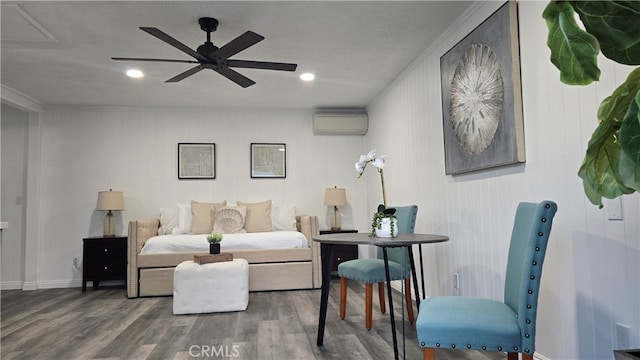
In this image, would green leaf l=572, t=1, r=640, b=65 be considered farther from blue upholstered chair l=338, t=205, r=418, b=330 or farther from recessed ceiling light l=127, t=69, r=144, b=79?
recessed ceiling light l=127, t=69, r=144, b=79

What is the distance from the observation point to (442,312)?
166 centimetres

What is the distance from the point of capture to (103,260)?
15.8 feet

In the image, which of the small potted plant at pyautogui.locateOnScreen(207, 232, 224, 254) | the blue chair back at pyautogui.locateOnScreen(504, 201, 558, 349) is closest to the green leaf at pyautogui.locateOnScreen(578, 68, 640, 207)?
the blue chair back at pyautogui.locateOnScreen(504, 201, 558, 349)

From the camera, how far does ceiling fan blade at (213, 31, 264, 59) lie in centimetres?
258

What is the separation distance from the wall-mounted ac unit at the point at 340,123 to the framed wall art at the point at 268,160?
0.60 metres

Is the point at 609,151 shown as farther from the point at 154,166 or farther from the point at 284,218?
the point at 154,166

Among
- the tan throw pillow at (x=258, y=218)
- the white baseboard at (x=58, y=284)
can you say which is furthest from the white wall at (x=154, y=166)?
the tan throw pillow at (x=258, y=218)

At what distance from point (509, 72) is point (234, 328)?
2.64 metres

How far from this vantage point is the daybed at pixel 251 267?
4402 mm

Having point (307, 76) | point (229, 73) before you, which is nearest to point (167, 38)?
point (229, 73)

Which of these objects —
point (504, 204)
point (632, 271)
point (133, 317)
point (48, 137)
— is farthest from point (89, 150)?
point (632, 271)

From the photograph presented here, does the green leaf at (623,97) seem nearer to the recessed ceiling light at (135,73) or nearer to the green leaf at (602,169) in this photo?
the green leaf at (602,169)

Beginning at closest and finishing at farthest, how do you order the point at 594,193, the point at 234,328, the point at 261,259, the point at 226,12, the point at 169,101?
the point at 594,193 < the point at 226,12 < the point at 234,328 < the point at 261,259 < the point at 169,101

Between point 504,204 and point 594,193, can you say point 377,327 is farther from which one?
point 594,193
